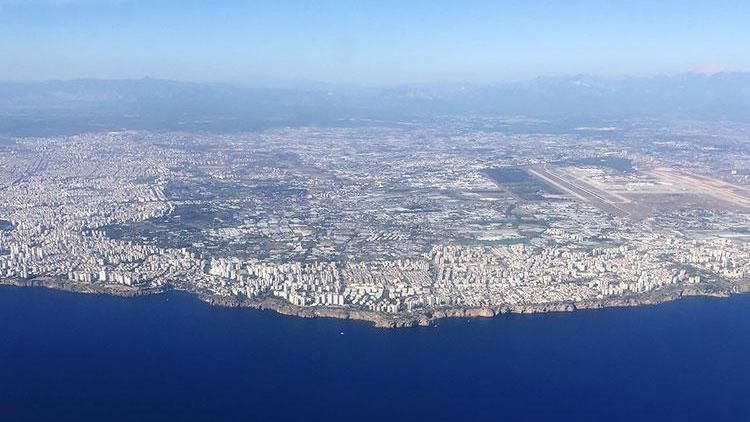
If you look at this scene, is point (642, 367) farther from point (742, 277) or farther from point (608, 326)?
point (742, 277)

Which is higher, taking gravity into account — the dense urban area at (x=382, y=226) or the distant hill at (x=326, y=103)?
the distant hill at (x=326, y=103)

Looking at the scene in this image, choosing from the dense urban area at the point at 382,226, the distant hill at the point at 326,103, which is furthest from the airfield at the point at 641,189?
the distant hill at the point at 326,103

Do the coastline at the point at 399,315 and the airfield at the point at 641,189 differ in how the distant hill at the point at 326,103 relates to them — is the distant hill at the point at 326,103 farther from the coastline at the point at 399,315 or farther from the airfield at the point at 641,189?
the coastline at the point at 399,315

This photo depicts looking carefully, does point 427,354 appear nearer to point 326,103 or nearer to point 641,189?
point 641,189

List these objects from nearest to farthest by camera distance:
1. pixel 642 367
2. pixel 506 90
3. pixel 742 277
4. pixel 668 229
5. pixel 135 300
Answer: pixel 642 367 → pixel 135 300 → pixel 742 277 → pixel 668 229 → pixel 506 90

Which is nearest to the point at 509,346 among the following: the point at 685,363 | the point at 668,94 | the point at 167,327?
the point at 685,363

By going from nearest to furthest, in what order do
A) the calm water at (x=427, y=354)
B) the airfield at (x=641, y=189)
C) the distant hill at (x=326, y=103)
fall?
the calm water at (x=427, y=354) → the airfield at (x=641, y=189) → the distant hill at (x=326, y=103)

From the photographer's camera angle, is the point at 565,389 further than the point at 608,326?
No
